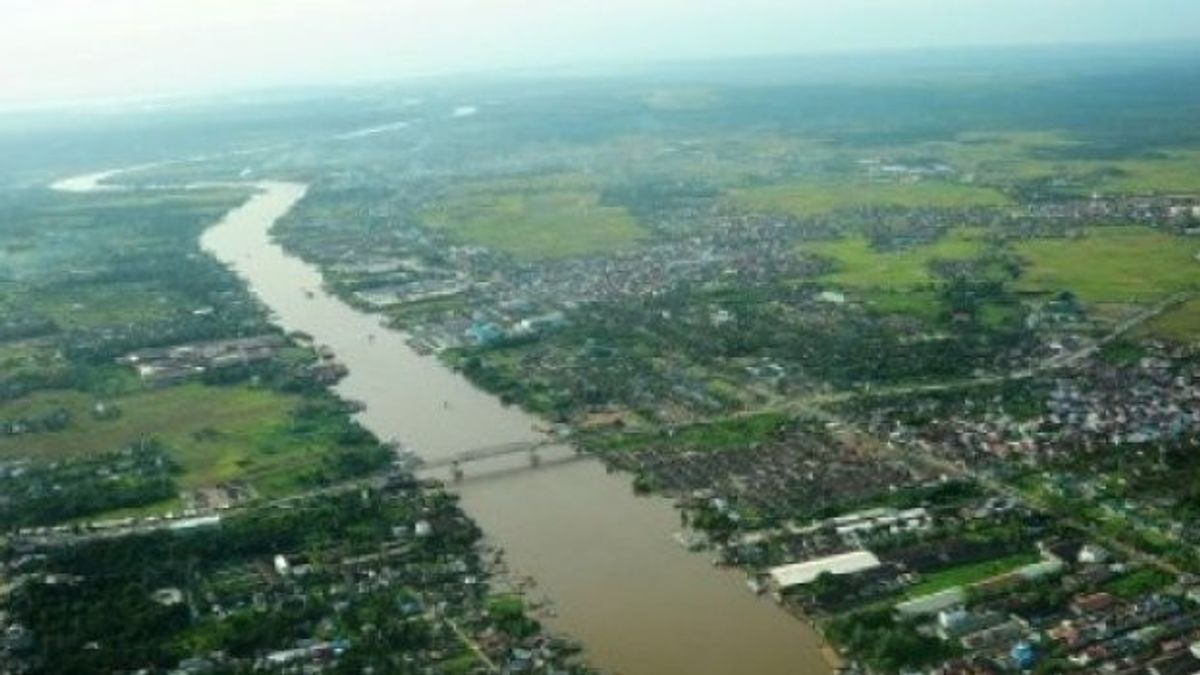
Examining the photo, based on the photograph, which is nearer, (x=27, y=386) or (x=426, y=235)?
(x=27, y=386)

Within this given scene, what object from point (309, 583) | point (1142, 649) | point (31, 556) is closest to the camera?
point (1142, 649)

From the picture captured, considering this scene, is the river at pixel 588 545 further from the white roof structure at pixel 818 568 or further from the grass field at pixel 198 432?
the grass field at pixel 198 432

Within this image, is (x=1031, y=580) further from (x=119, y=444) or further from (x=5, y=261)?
(x=5, y=261)

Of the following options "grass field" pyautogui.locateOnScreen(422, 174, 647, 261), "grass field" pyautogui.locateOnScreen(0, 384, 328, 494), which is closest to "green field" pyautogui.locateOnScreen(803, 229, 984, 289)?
"grass field" pyautogui.locateOnScreen(422, 174, 647, 261)

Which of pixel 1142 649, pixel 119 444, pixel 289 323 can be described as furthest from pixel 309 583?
pixel 289 323

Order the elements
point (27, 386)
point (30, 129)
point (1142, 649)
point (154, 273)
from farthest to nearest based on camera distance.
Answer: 1. point (30, 129)
2. point (154, 273)
3. point (27, 386)
4. point (1142, 649)

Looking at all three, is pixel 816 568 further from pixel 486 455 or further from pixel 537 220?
pixel 537 220

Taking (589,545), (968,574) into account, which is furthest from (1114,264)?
(589,545)

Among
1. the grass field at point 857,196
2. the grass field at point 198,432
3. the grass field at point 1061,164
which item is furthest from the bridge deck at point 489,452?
the grass field at point 1061,164

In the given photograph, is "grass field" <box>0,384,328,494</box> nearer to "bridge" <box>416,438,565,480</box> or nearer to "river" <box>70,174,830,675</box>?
"river" <box>70,174,830,675</box>
